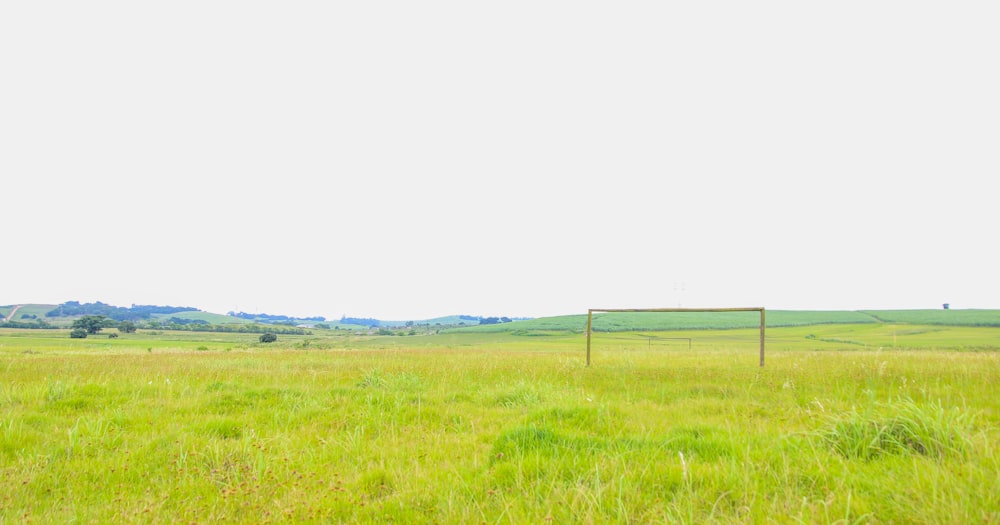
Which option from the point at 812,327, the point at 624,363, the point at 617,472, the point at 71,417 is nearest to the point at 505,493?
the point at 617,472

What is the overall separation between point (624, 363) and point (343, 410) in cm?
840

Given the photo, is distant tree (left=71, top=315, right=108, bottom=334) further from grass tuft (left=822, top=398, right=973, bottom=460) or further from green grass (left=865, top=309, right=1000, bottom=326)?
green grass (left=865, top=309, right=1000, bottom=326)

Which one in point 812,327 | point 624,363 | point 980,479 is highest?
point 980,479

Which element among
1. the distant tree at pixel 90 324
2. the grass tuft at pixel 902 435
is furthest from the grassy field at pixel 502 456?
the distant tree at pixel 90 324

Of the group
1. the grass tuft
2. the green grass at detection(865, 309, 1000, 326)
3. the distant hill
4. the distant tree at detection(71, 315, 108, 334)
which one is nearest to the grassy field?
the grass tuft

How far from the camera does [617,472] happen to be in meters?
3.78

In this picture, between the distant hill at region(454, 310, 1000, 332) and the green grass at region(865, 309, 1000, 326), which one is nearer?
the green grass at region(865, 309, 1000, 326)

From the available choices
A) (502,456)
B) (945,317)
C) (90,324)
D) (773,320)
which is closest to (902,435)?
(502,456)

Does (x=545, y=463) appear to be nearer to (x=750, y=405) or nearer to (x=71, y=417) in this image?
(x=750, y=405)

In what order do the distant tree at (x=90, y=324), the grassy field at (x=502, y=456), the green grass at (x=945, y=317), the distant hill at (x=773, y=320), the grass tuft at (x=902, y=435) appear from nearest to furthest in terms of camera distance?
the grassy field at (x=502, y=456) → the grass tuft at (x=902, y=435) → the green grass at (x=945, y=317) → the distant hill at (x=773, y=320) → the distant tree at (x=90, y=324)

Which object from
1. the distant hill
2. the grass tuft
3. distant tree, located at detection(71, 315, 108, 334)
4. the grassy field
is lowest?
distant tree, located at detection(71, 315, 108, 334)

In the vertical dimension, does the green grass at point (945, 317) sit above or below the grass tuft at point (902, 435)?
below

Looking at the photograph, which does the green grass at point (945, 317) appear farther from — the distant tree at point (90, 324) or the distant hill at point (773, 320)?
the distant tree at point (90, 324)

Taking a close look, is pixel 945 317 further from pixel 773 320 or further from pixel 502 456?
pixel 502 456
